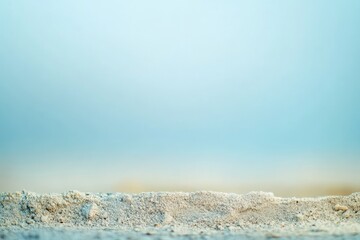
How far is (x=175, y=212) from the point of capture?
21.0 feet

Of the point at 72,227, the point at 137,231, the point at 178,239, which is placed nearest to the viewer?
the point at 178,239

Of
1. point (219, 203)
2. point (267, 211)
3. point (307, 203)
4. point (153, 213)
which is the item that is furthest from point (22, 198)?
point (307, 203)

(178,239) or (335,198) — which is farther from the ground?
(335,198)

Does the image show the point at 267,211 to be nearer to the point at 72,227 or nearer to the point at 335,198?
the point at 335,198

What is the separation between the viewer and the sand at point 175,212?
19.9ft

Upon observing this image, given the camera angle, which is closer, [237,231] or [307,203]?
[237,231]

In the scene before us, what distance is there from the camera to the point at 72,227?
19.7 ft

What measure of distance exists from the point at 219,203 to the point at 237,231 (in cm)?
84

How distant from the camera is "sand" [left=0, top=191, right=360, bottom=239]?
238 inches

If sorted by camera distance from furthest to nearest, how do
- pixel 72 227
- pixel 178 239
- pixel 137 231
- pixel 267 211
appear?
pixel 267 211 < pixel 72 227 < pixel 137 231 < pixel 178 239

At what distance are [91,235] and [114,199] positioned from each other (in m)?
1.45

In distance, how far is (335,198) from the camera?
6.68 metres

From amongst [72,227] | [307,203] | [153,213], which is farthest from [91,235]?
[307,203]

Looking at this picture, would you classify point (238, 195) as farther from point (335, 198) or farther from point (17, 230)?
point (17, 230)
